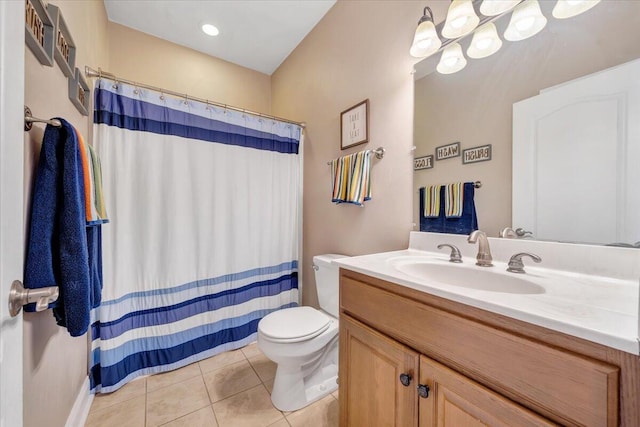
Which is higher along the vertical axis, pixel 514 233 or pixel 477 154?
pixel 477 154

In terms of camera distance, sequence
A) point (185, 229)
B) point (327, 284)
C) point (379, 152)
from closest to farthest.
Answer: point (379, 152), point (327, 284), point (185, 229)

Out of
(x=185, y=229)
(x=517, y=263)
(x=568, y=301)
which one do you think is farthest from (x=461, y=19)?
(x=185, y=229)

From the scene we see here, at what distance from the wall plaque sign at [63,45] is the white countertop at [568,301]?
139cm

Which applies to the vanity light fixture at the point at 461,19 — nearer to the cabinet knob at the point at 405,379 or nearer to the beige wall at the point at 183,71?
the cabinet knob at the point at 405,379

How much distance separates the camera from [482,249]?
972 millimetres

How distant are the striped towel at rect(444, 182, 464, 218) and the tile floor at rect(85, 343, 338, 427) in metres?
1.20

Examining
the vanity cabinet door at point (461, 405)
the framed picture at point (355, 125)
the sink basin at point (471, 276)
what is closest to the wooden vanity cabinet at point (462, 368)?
the vanity cabinet door at point (461, 405)

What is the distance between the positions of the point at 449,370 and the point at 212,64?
9.40 feet

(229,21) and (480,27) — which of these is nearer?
(480,27)

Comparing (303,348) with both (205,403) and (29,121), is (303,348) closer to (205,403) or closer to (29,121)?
A: (205,403)

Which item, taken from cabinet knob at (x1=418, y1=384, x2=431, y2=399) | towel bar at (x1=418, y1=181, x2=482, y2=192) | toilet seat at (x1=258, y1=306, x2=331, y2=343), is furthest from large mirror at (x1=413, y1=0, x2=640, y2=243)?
toilet seat at (x1=258, y1=306, x2=331, y2=343)

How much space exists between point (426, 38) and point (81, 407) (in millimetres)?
2477

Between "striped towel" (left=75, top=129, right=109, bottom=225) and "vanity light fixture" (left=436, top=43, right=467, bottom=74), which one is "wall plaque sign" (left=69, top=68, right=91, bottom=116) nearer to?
"striped towel" (left=75, top=129, right=109, bottom=225)

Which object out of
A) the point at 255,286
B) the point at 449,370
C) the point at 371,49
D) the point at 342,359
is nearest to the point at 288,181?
the point at 255,286
